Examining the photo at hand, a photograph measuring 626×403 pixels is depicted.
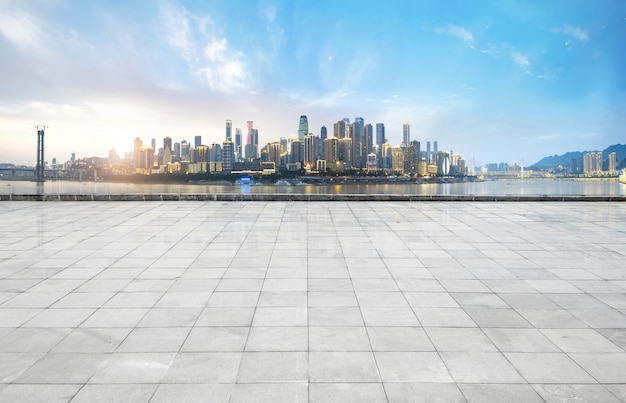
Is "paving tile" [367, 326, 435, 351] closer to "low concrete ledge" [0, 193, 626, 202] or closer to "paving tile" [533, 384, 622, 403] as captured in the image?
"paving tile" [533, 384, 622, 403]

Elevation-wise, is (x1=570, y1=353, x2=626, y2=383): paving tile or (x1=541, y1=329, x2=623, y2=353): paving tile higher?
(x1=541, y1=329, x2=623, y2=353): paving tile

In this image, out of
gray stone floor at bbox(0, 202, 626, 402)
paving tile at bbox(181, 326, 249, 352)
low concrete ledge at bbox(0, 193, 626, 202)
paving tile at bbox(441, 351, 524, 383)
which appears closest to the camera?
gray stone floor at bbox(0, 202, 626, 402)

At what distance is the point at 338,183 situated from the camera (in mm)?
187875

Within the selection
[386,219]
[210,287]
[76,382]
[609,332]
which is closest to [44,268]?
[210,287]

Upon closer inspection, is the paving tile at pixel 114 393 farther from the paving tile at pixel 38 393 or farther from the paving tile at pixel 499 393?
the paving tile at pixel 499 393

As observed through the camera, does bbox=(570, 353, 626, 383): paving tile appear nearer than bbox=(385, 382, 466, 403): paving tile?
No

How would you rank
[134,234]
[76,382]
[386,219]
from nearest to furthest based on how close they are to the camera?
1. [76,382]
2. [134,234]
3. [386,219]

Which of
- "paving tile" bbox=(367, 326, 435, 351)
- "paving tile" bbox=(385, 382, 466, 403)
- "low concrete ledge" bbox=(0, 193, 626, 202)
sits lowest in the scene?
"paving tile" bbox=(385, 382, 466, 403)

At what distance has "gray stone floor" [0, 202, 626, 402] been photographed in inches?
166

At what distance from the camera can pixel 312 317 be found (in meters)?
5.89

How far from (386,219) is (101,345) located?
12016 mm

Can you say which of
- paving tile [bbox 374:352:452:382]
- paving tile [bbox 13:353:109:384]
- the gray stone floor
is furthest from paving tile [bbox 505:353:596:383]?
paving tile [bbox 13:353:109:384]

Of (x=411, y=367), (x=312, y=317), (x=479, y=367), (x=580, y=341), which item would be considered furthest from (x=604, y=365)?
(x=312, y=317)

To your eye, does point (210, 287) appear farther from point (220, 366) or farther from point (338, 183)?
point (338, 183)
